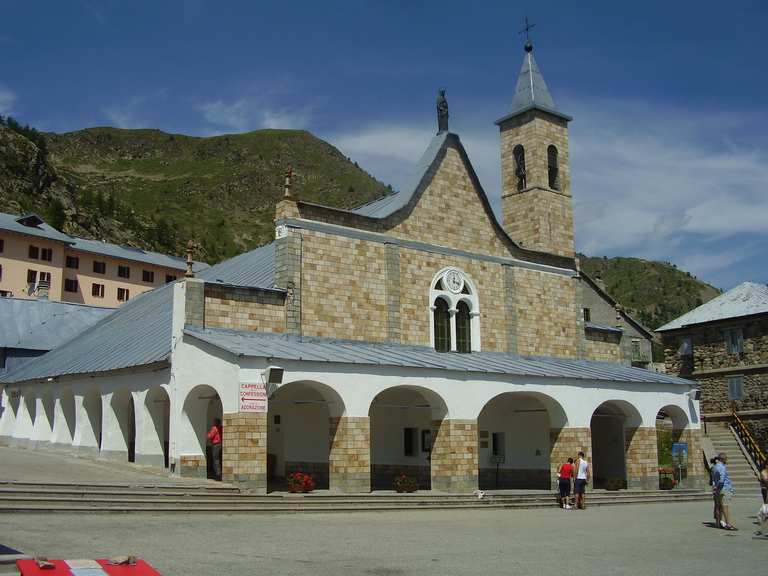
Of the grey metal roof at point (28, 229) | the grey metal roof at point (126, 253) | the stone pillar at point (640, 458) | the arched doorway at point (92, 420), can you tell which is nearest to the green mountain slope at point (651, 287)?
the grey metal roof at point (126, 253)

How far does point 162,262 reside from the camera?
233 feet

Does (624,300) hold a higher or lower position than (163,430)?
higher

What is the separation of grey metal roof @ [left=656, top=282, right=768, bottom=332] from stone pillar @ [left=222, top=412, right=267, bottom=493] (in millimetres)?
29732

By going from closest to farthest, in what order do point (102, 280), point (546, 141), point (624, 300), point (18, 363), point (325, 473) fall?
1. point (325, 473)
2. point (546, 141)
3. point (18, 363)
4. point (102, 280)
5. point (624, 300)

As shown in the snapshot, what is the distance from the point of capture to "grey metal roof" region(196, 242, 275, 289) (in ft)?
88.3

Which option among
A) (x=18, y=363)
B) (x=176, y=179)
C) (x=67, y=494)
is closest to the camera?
(x=67, y=494)

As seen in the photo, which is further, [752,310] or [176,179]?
[176,179]

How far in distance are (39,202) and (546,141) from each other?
58403mm

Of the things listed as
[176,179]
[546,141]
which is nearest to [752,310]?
[546,141]

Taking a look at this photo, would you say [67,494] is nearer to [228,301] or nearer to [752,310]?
[228,301]

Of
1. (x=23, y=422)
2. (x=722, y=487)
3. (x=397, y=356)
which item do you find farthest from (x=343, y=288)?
(x=23, y=422)

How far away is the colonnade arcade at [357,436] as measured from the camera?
69.4ft

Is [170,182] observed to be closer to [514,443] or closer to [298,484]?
[514,443]

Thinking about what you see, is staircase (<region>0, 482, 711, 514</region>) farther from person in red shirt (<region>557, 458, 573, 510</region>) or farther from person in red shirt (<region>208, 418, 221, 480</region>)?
person in red shirt (<region>208, 418, 221, 480</region>)
